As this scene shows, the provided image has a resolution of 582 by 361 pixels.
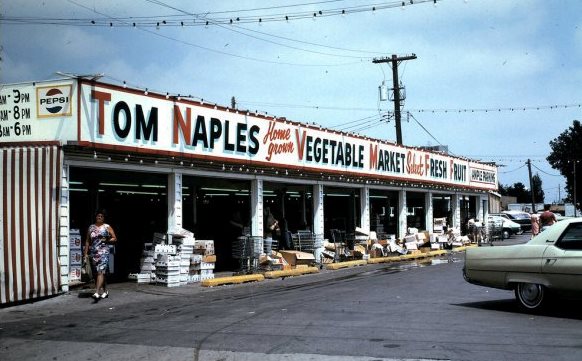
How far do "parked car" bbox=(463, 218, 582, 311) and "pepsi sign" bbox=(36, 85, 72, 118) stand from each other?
29.4 feet

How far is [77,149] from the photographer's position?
13.3m

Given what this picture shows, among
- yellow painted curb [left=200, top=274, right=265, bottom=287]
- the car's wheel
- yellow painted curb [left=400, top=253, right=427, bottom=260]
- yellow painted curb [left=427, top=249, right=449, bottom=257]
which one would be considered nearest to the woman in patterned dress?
yellow painted curb [left=200, top=274, right=265, bottom=287]

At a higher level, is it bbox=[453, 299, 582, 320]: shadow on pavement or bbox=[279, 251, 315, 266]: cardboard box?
bbox=[279, 251, 315, 266]: cardboard box

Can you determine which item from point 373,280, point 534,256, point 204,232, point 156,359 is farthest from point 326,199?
point 156,359

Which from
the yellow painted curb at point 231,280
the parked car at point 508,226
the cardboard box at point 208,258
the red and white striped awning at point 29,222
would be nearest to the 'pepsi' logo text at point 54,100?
the red and white striped awning at point 29,222

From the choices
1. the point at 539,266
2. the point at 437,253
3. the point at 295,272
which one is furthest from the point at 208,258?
the point at 437,253

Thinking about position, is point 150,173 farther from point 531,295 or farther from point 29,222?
point 531,295

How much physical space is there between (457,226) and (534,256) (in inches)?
979

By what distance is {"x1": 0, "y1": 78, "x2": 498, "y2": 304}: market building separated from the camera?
12578 mm

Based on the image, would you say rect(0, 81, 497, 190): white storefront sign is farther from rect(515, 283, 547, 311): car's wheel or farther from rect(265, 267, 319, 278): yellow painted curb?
rect(515, 283, 547, 311): car's wheel

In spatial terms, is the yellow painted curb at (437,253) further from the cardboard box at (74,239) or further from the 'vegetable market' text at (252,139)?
the cardboard box at (74,239)

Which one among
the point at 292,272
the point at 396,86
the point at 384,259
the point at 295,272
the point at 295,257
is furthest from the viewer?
the point at 396,86

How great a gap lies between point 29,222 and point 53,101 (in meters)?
2.78

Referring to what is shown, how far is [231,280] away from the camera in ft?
51.1
